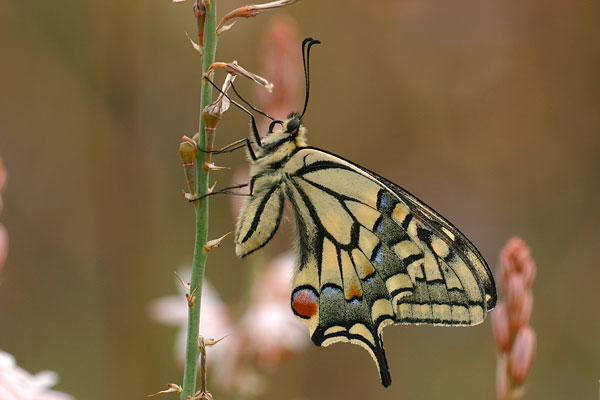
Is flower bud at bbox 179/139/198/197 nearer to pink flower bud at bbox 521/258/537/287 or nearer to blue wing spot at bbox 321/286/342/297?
blue wing spot at bbox 321/286/342/297

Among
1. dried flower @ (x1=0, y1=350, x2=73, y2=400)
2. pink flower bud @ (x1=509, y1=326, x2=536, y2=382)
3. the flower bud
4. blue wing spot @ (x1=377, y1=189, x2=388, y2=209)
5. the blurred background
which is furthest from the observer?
the blurred background

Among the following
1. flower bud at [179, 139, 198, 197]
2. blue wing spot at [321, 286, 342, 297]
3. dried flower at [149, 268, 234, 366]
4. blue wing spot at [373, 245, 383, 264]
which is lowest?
dried flower at [149, 268, 234, 366]

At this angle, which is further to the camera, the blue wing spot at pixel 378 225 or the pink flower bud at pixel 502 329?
the blue wing spot at pixel 378 225

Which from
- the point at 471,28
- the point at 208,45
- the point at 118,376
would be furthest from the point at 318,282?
the point at 471,28

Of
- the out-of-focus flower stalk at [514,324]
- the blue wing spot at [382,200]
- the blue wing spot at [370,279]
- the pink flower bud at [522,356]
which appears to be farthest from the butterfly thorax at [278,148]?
the pink flower bud at [522,356]

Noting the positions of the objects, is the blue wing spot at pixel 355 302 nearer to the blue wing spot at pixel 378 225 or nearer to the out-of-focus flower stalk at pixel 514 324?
the blue wing spot at pixel 378 225

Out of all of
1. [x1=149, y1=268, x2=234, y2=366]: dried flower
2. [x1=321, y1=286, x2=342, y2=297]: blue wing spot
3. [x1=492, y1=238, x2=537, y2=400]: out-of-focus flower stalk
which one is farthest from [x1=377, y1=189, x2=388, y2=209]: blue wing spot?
[x1=149, y1=268, x2=234, y2=366]: dried flower

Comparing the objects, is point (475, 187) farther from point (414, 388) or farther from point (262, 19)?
point (262, 19)
